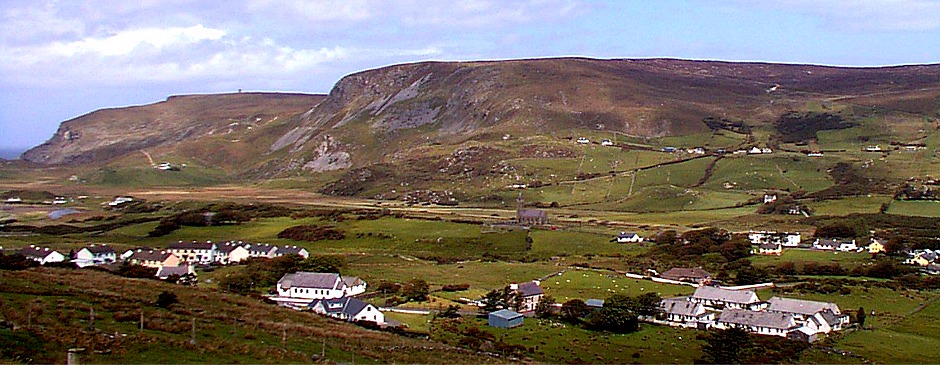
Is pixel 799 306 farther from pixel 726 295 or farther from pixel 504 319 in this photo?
pixel 504 319

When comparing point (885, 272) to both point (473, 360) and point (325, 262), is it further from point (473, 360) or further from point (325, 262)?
point (473, 360)

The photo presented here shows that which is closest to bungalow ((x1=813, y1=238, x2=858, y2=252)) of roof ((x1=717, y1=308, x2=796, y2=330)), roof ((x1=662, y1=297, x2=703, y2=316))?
roof ((x1=717, y1=308, x2=796, y2=330))

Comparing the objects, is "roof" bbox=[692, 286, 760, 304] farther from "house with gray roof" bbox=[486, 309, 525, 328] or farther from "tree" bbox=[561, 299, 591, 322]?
"house with gray roof" bbox=[486, 309, 525, 328]

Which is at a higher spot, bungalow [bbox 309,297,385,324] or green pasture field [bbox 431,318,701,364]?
bungalow [bbox 309,297,385,324]

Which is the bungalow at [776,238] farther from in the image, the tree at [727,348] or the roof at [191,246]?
the roof at [191,246]

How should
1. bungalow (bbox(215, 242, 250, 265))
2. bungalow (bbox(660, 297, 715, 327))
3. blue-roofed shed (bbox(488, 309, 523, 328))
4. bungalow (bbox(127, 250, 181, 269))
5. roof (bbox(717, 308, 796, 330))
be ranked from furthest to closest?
bungalow (bbox(215, 242, 250, 265)) → bungalow (bbox(127, 250, 181, 269)) → bungalow (bbox(660, 297, 715, 327)) → roof (bbox(717, 308, 796, 330)) → blue-roofed shed (bbox(488, 309, 523, 328))

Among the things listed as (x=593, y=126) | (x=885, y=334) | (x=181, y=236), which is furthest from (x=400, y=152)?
(x=885, y=334)
